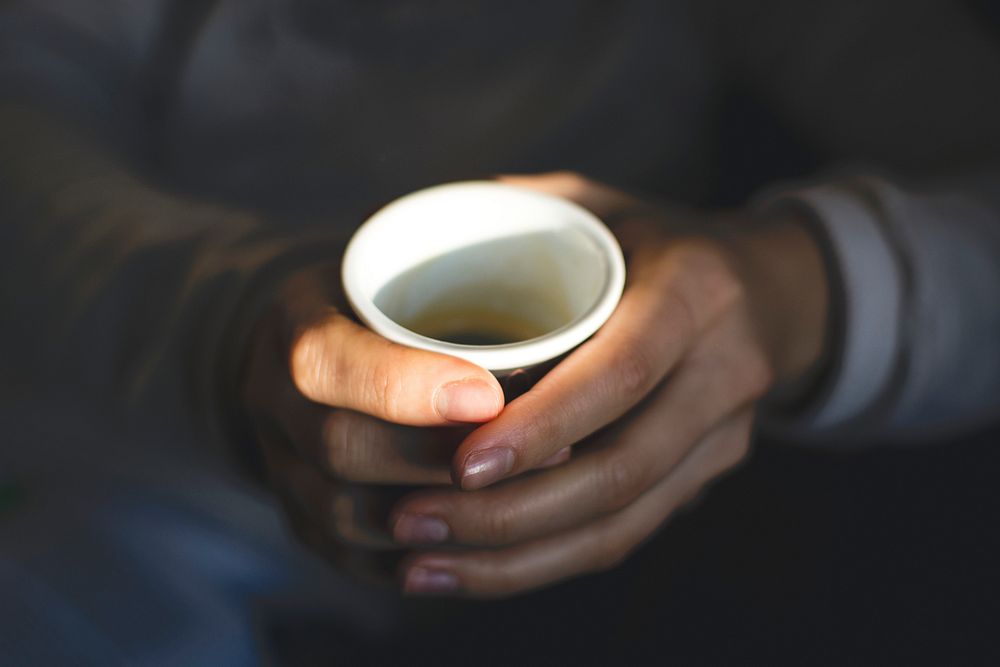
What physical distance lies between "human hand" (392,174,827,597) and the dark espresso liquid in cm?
9

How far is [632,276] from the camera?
0.55 m

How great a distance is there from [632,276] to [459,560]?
0.22m

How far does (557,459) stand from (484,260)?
0.47 feet

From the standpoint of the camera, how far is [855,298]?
25.8 inches

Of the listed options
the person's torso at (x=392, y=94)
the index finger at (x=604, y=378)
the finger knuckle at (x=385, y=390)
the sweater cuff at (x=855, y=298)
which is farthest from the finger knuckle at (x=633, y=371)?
the person's torso at (x=392, y=94)

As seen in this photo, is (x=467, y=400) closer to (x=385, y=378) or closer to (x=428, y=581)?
(x=385, y=378)

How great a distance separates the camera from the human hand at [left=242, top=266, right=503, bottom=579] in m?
0.43

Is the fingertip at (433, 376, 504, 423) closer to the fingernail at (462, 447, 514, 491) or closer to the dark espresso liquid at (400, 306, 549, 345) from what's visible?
the fingernail at (462, 447, 514, 491)

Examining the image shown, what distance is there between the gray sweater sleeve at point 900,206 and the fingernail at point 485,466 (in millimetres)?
357

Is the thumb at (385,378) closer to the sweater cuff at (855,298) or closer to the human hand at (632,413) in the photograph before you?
the human hand at (632,413)

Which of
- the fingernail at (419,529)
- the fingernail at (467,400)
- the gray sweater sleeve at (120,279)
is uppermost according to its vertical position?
the gray sweater sleeve at (120,279)

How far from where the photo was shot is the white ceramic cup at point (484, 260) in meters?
0.48

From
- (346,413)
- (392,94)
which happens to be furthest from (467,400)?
(392,94)

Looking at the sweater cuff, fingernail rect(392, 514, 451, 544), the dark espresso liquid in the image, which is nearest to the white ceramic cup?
the dark espresso liquid
